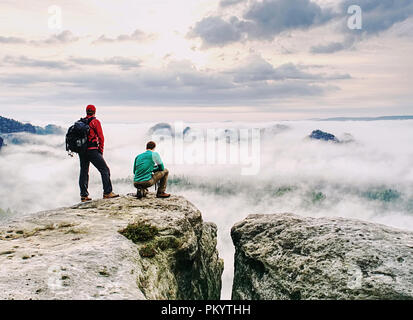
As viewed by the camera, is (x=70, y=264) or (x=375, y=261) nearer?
(x=70, y=264)

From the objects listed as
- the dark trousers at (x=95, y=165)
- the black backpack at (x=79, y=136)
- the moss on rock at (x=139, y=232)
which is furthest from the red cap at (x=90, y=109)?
the moss on rock at (x=139, y=232)

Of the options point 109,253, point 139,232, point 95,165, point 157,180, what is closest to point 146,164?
point 157,180

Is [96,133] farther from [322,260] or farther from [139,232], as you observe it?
[322,260]

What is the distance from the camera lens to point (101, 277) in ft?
39.7

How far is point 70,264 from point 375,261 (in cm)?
1277

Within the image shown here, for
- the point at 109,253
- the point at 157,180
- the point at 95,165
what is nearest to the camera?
the point at 109,253

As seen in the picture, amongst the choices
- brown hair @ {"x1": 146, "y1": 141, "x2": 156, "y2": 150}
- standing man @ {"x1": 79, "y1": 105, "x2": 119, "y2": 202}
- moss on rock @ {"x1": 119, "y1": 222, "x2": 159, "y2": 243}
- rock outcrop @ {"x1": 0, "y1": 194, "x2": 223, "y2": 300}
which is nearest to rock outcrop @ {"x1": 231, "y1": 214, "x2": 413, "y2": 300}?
rock outcrop @ {"x1": 0, "y1": 194, "x2": 223, "y2": 300}

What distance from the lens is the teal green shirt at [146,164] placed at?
22.0 m

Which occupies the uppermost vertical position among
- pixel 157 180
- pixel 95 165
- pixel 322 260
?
pixel 95 165

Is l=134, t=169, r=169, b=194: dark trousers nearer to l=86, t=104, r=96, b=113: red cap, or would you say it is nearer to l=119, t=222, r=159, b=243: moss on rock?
l=119, t=222, r=159, b=243: moss on rock

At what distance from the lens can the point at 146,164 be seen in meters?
22.0

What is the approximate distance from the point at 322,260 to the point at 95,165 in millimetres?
14835
